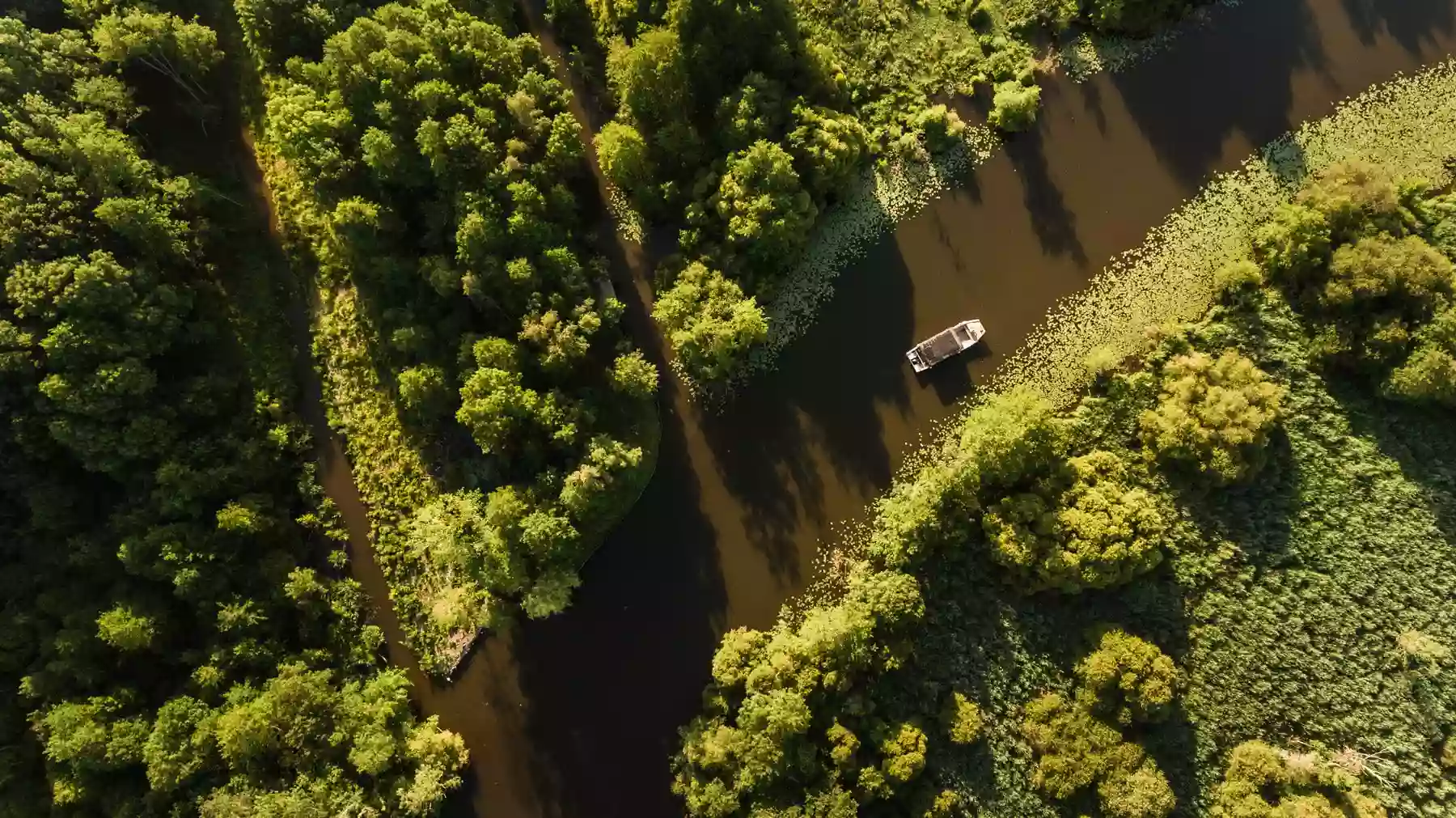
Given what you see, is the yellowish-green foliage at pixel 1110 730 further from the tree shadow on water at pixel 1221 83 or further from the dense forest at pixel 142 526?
Answer: the dense forest at pixel 142 526

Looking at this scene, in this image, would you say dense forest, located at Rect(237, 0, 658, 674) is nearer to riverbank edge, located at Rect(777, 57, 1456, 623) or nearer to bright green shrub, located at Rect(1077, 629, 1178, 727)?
riverbank edge, located at Rect(777, 57, 1456, 623)

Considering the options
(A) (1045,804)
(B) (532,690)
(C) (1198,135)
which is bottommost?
(A) (1045,804)

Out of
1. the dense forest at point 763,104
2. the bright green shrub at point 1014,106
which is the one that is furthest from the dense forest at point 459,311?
the bright green shrub at point 1014,106

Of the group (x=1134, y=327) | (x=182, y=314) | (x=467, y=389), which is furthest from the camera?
(x=1134, y=327)

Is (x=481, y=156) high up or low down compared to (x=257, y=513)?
up

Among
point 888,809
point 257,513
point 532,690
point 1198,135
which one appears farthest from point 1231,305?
point 257,513

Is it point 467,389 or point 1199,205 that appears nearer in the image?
point 467,389

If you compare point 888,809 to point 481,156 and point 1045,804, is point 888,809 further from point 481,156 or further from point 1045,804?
point 481,156

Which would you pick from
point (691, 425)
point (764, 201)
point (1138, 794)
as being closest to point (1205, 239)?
point (764, 201)
